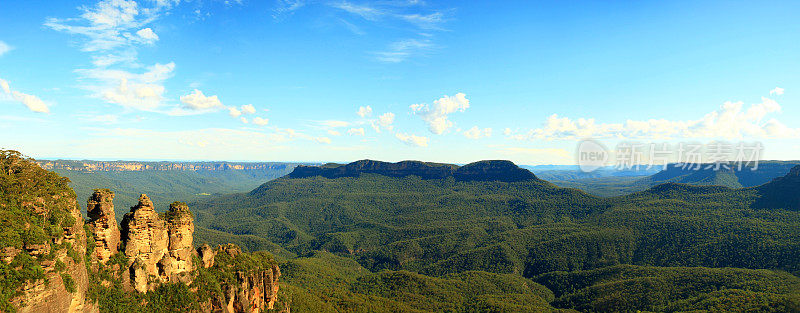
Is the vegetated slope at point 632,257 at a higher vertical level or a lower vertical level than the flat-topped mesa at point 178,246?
lower

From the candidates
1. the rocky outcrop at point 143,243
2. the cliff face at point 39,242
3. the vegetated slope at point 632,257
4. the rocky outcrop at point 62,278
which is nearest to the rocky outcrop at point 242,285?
the rocky outcrop at point 143,243

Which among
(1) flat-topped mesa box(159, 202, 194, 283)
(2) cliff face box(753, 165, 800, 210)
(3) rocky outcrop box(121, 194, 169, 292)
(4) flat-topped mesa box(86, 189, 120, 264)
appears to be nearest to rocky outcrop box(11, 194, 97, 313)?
(4) flat-topped mesa box(86, 189, 120, 264)

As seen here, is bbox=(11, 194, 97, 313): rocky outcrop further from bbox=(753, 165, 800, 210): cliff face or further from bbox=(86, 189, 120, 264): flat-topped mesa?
bbox=(753, 165, 800, 210): cliff face

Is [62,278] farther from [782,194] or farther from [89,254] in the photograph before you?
[782,194]

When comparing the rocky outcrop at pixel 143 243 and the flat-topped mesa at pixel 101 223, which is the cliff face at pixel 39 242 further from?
the rocky outcrop at pixel 143 243

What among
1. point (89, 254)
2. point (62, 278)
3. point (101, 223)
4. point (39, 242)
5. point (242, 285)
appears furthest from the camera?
point (242, 285)

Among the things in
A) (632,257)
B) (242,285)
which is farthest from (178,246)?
(632,257)
